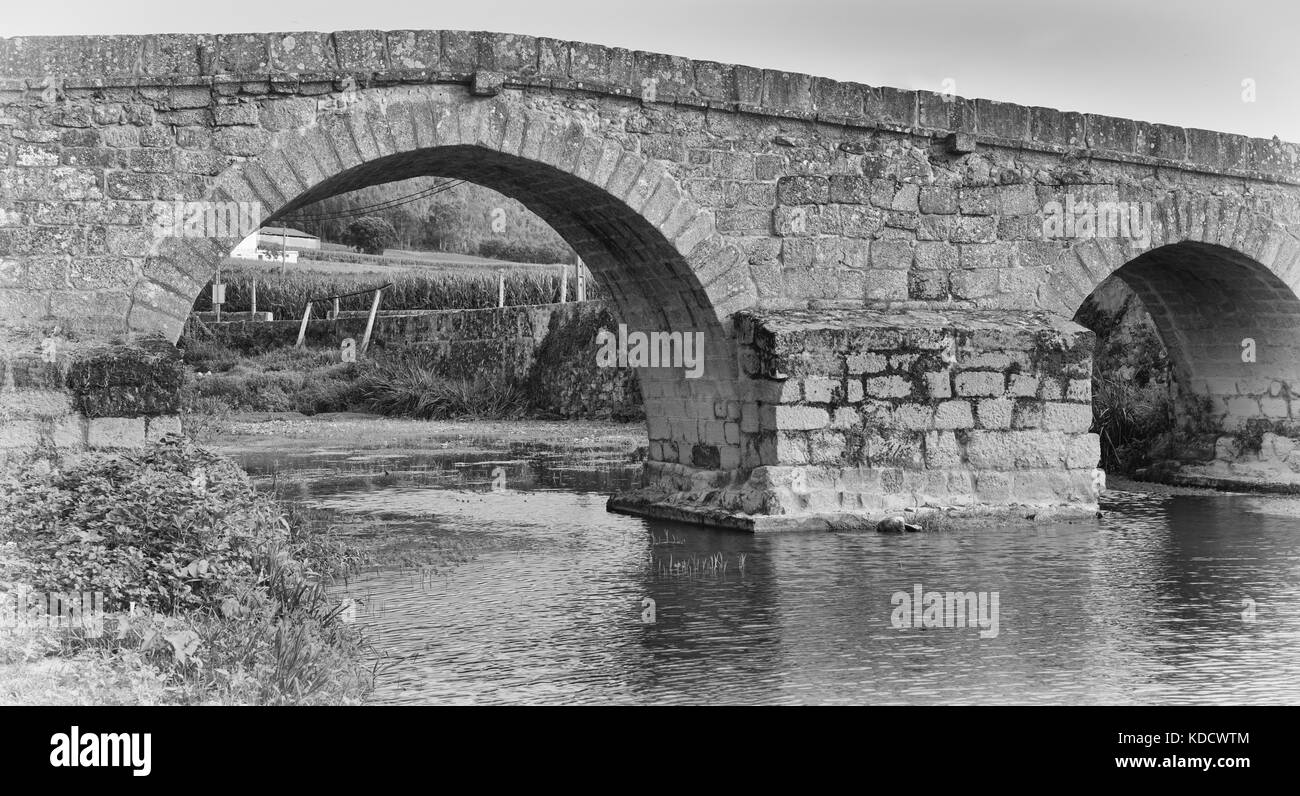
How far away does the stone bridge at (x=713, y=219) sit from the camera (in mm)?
8883

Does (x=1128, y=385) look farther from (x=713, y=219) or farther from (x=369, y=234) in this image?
(x=369, y=234)

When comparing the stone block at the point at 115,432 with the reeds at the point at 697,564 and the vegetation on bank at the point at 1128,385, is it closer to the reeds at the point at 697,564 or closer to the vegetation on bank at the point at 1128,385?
the reeds at the point at 697,564

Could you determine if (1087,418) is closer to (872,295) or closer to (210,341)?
(872,295)

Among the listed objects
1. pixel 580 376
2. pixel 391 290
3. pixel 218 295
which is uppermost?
pixel 391 290

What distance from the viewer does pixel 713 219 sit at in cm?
1048

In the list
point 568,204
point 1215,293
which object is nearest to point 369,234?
point 1215,293

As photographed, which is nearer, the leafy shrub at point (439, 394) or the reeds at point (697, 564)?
the reeds at point (697, 564)

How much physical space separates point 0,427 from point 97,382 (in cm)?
60

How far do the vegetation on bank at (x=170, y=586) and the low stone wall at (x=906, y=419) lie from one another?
330 centimetres

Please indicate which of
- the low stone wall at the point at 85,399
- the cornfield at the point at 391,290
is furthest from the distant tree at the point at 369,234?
the low stone wall at the point at 85,399

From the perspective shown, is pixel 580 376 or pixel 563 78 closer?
pixel 563 78

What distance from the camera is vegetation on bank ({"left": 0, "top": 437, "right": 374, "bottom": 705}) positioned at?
16.2ft

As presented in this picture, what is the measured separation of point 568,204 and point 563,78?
3.89 ft

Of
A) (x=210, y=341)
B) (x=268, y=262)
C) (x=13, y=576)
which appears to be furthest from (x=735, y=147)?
(x=268, y=262)
